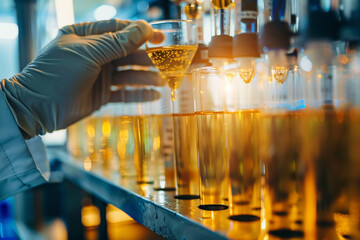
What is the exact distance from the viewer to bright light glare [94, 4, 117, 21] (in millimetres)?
3521

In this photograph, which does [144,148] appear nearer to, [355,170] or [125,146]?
[125,146]

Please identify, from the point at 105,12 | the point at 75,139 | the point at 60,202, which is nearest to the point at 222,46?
the point at 75,139

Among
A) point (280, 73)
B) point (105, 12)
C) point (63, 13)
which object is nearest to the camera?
point (280, 73)

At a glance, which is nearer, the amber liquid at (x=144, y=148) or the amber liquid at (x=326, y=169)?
the amber liquid at (x=326, y=169)

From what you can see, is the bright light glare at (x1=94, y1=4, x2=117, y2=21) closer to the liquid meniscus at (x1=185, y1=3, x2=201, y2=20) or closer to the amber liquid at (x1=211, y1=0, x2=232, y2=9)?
the liquid meniscus at (x1=185, y1=3, x2=201, y2=20)

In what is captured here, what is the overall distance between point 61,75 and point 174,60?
430 millimetres

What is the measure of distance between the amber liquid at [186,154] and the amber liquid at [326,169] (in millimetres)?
339

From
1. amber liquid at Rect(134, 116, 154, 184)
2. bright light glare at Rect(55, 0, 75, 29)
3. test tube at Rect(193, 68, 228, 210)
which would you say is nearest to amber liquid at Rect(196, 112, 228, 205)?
test tube at Rect(193, 68, 228, 210)

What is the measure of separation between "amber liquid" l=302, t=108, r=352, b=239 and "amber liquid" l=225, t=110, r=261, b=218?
0.37 ft

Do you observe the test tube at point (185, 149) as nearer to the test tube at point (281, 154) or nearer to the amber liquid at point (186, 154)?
the amber liquid at point (186, 154)

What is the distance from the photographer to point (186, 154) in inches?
33.3

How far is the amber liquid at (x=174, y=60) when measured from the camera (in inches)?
33.5

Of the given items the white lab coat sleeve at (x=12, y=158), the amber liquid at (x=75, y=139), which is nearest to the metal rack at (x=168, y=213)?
the white lab coat sleeve at (x=12, y=158)

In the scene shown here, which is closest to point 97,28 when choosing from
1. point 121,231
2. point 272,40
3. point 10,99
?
point 10,99
